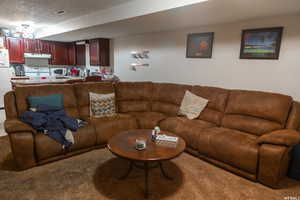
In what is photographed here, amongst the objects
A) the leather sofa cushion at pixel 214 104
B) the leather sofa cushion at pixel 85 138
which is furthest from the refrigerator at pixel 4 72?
the leather sofa cushion at pixel 214 104

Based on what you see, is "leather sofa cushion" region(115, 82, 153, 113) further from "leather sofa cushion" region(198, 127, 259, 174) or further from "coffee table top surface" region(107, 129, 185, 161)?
"leather sofa cushion" region(198, 127, 259, 174)

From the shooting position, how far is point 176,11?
2.60 metres

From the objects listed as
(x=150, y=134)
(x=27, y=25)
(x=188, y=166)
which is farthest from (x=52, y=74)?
(x=188, y=166)

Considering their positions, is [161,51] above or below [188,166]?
above

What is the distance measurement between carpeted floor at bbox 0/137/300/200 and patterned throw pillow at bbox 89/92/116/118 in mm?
890

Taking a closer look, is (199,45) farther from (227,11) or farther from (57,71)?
(57,71)

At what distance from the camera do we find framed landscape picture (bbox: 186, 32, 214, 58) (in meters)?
3.55

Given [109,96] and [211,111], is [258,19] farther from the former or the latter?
[109,96]

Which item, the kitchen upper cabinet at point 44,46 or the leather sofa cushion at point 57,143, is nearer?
the leather sofa cushion at point 57,143

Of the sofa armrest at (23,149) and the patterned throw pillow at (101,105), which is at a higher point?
the patterned throw pillow at (101,105)

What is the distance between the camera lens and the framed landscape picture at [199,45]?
355 centimetres

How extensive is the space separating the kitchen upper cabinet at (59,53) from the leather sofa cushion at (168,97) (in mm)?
4477

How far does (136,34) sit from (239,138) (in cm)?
355

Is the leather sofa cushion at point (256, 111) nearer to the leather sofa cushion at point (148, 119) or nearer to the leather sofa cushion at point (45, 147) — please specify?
the leather sofa cushion at point (148, 119)
